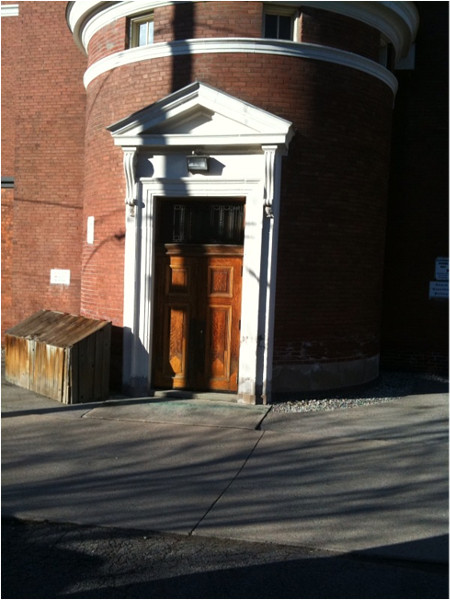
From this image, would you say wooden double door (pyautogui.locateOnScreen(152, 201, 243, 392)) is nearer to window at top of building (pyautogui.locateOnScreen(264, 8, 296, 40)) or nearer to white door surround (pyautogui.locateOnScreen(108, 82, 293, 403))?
white door surround (pyautogui.locateOnScreen(108, 82, 293, 403))

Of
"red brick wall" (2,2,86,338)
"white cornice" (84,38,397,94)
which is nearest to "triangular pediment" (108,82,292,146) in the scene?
"white cornice" (84,38,397,94)

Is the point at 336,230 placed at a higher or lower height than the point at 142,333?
higher

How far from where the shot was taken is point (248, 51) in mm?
9688

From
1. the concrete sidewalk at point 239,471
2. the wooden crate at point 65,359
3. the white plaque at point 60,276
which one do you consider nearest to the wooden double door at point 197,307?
the concrete sidewalk at point 239,471

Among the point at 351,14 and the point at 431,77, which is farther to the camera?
the point at 431,77

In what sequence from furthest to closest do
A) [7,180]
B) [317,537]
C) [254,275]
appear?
[7,180] < [254,275] < [317,537]

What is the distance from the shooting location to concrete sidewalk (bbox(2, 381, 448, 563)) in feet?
17.9

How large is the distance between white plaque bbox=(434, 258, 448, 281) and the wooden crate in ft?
21.2

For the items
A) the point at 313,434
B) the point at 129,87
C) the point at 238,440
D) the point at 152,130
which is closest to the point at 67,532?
the point at 238,440

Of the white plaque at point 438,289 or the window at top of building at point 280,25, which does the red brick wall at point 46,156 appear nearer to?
the window at top of building at point 280,25

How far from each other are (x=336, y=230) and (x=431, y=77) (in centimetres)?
452

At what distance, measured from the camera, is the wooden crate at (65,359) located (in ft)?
31.3

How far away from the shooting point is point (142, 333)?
10094 millimetres

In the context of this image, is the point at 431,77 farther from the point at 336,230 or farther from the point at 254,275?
the point at 254,275
